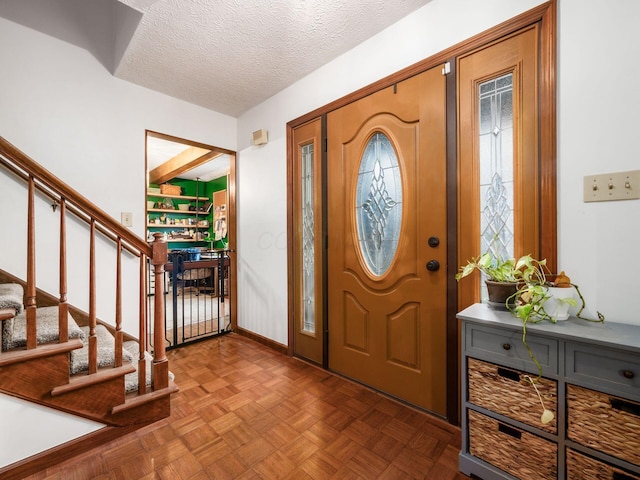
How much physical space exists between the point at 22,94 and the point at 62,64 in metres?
0.38

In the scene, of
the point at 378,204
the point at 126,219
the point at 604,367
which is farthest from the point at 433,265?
the point at 126,219

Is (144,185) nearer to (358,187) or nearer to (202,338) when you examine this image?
(202,338)

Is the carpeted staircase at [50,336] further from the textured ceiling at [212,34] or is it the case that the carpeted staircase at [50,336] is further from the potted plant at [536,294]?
the potted plant at [536,294]

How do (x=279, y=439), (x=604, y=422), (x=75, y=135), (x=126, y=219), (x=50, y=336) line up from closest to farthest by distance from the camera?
(x=604, y=422) → (x=50, y=336) → (x=279, y=439) → (x=75, y=135) → (x=126, y=219)

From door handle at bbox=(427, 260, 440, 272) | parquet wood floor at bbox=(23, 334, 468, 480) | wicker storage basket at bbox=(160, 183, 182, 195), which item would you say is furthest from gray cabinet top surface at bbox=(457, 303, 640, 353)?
wicker storage basket at bbox=(160, 183, 182, 195)

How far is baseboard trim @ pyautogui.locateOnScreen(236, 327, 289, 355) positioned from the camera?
2.71 m

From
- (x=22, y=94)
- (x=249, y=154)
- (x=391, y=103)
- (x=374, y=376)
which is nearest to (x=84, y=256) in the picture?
(x=22, y=94)

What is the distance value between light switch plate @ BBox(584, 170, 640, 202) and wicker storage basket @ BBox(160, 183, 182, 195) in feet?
23.9

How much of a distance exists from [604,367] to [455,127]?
1266mm

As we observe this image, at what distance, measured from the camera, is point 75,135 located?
2.28 m

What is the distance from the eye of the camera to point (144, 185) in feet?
8.69

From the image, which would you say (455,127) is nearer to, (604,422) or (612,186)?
(612,186)

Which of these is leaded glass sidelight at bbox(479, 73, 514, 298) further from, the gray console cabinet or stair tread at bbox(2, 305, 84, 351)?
stair tread at bbox(2, 305, 84, 351)

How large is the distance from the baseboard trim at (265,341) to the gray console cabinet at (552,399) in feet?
5.62
